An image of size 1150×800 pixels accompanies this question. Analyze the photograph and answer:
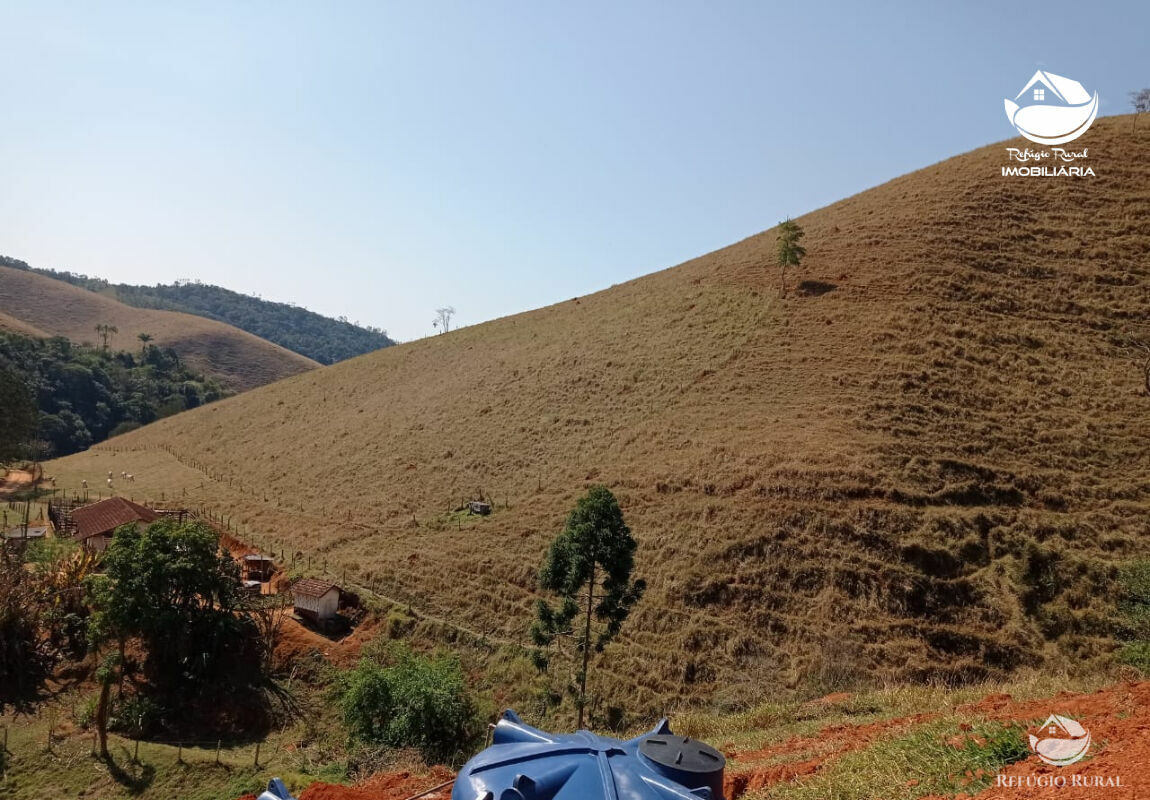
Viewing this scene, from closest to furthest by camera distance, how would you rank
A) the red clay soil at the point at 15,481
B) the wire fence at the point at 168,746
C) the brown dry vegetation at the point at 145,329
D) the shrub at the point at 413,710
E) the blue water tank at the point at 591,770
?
the blue water tank at the point at 591,770
the shrub at the point at 413,710
the wire fence at the point at 168,746
the red clay soil at the point at 15,481
the brown dry vegetation at the point at 145,329

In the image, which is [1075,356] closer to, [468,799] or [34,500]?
[468,799]

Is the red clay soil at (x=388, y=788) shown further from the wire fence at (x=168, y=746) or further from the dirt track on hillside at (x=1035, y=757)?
the wire fence at (x=168, y=746)

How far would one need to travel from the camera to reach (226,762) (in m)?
17.1

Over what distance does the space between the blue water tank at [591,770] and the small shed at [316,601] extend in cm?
1975

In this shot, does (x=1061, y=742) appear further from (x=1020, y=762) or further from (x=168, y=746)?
(x=168, y=746)

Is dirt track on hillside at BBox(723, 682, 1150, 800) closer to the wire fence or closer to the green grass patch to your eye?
the green grass patch

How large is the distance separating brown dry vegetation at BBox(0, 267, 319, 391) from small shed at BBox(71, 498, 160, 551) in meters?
127

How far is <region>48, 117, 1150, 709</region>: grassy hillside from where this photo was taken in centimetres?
2141

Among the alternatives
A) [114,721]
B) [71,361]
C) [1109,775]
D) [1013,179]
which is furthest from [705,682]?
[71,361]

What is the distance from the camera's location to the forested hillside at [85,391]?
89.2 meters

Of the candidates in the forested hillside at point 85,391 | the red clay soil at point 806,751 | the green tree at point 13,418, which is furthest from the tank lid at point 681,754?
the forested hillside at point 85,391

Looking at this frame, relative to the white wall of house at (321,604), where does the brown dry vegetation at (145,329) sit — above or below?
above

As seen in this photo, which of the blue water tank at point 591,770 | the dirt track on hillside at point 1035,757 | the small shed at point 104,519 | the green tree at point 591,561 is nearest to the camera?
the blue water tank at point 591,770

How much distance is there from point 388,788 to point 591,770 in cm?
681
